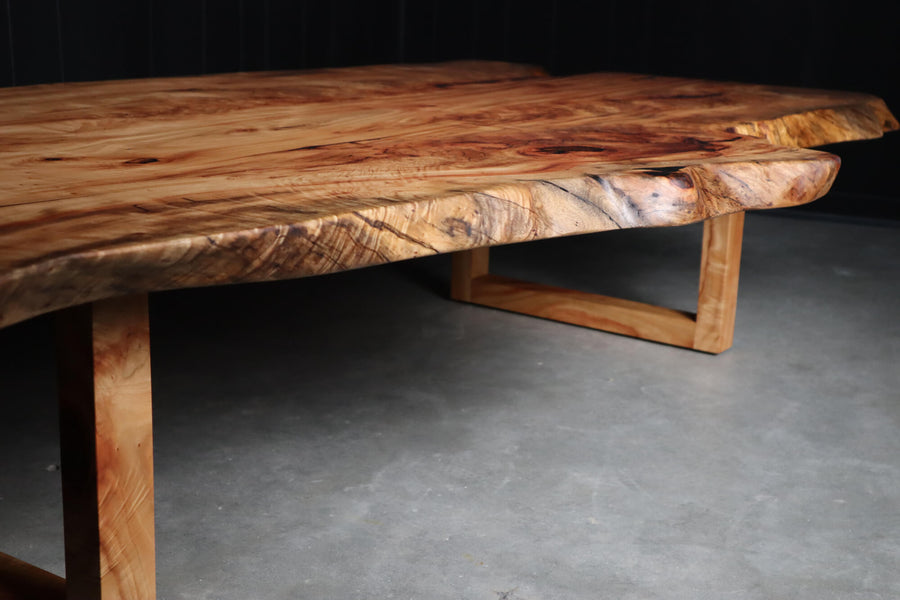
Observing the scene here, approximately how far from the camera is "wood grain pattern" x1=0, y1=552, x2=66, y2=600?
3.30 ft

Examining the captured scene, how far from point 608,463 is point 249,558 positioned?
1.73 feet

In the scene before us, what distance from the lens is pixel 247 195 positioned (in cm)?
94

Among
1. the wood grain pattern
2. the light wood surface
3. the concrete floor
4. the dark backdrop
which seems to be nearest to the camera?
the wood grain pattern

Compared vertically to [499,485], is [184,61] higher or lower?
higher

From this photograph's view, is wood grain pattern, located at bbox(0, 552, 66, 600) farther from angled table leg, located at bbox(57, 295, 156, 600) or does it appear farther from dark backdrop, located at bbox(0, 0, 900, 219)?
dark backdrop, located at bbox(0, 0, 900, 219)

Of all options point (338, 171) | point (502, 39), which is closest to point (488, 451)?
point (338, 171)

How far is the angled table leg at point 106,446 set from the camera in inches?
34.9

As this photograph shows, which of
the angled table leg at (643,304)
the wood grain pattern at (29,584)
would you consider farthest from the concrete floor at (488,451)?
the wood grain pattern at (29,584)

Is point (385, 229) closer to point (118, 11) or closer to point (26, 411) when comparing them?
point (26, 411)

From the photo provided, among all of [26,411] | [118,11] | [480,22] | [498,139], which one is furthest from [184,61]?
[498,139]

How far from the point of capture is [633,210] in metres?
1.10

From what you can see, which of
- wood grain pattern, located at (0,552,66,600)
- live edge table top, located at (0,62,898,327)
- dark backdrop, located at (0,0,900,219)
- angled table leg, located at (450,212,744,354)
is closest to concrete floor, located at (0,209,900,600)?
angled table leg, located at (450,212,744,354)

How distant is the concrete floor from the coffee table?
0.92ft

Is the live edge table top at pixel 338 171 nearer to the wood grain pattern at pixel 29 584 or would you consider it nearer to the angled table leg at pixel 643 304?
the angled table leg at pixel 643 304
